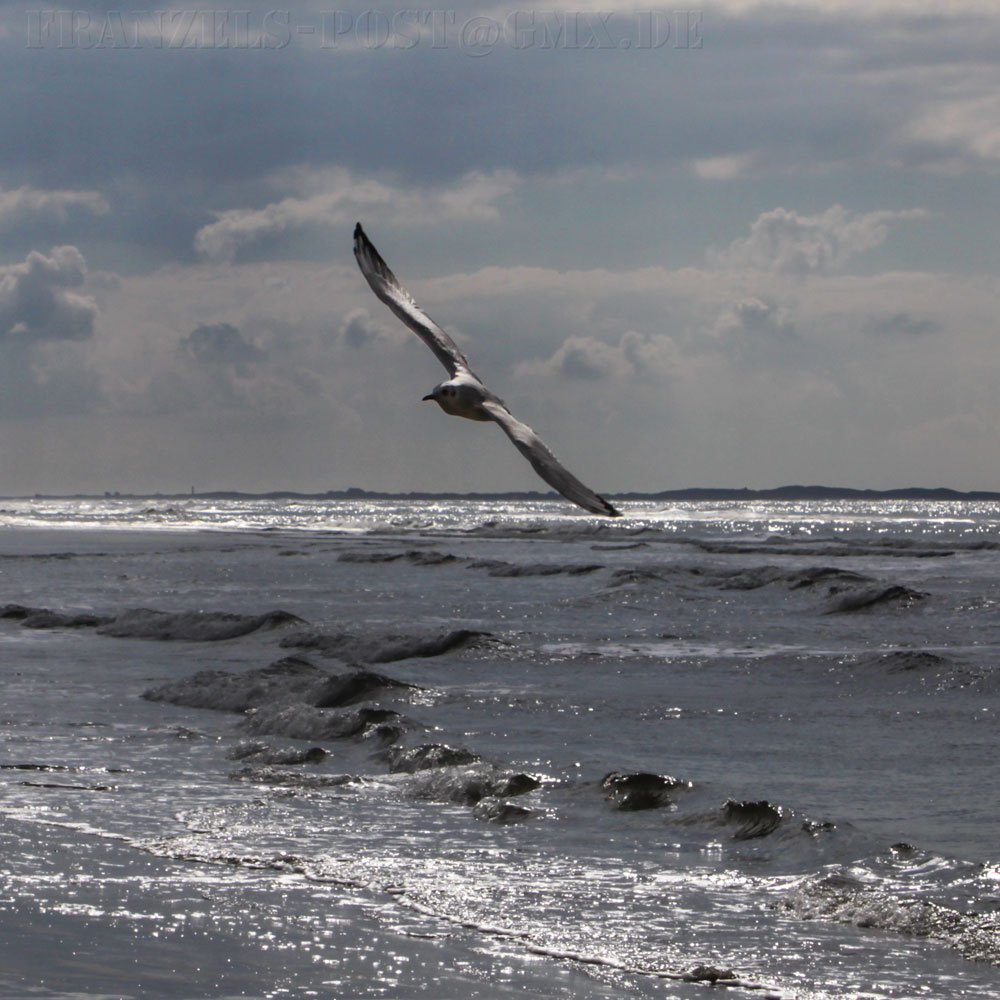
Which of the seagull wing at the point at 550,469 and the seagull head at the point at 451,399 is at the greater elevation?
the seagull head at the point at 451,399

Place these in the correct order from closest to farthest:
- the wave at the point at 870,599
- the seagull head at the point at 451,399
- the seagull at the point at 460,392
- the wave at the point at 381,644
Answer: the seagull at the point at 460,392 → the seagull head at the point at 451,399 → the wave at the point at 381,644 → the wave at the point at 870,599

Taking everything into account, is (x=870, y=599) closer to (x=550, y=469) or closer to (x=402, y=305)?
(x=402, y=305)

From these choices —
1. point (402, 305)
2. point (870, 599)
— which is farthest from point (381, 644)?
point (870, 599)

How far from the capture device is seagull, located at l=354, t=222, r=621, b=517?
262 inches

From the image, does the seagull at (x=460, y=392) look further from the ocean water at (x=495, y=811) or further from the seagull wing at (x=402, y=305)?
the ocean water at (x=495, y=811)

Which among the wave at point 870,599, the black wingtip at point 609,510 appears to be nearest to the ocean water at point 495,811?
the black wingtip at point 609,510

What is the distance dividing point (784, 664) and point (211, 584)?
1809cm

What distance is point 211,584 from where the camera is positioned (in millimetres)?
31656

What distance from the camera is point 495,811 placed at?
8.52m

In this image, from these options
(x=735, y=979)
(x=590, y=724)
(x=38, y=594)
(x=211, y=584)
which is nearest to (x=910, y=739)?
(x=590, y=724)

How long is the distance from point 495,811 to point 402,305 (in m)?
4.40

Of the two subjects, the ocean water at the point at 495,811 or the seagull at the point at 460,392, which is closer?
the ocean water at the point at 495,811

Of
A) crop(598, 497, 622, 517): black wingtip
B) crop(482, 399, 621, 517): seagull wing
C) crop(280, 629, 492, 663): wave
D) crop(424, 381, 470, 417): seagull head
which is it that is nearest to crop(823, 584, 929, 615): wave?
crop(280, 629, 492, 663): wave

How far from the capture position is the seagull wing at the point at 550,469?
6383 millimetres
